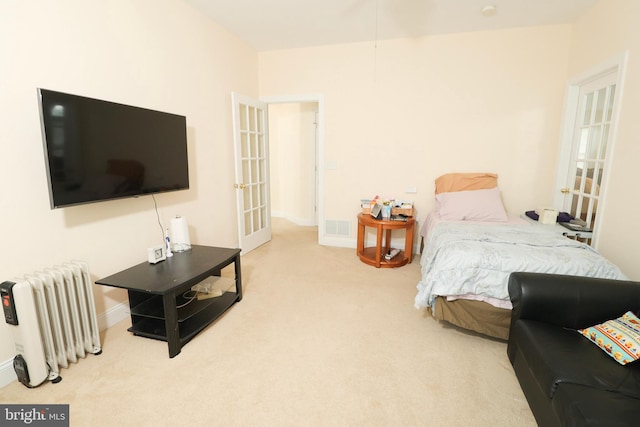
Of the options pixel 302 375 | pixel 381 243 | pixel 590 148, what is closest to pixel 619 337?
pixel 302 375

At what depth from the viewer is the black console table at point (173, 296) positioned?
2.01 metres

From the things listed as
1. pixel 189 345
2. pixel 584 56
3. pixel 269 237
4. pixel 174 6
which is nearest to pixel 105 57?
pixel 174 6

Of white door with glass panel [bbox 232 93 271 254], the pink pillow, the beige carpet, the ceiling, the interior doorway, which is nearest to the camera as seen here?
the beige carpet

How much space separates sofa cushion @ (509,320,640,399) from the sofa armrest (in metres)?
0.07

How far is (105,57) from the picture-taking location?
223 centimetres

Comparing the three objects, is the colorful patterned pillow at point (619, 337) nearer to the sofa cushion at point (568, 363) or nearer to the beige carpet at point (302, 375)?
the sofa cushion at point (568, 363)

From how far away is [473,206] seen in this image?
3.35 metres

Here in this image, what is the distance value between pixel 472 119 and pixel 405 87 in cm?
87

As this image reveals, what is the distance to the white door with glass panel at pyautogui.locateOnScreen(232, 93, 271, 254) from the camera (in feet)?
12.4

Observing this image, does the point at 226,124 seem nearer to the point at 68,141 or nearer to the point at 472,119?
the point at 68,141

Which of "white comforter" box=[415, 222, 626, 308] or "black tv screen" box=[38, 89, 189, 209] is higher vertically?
"black tv screen" box=[38, 89, 189, 209]

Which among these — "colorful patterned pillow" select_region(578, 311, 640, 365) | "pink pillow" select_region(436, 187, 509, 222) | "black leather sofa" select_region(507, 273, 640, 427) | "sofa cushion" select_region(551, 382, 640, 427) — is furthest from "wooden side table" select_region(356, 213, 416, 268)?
"sofa cushion" select_region(551, 382, 640, 427)

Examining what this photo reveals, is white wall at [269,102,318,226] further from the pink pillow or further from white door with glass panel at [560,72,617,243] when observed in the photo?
white door with glass panel at [560,72,617,243]

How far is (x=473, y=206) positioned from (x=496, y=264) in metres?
1.42
